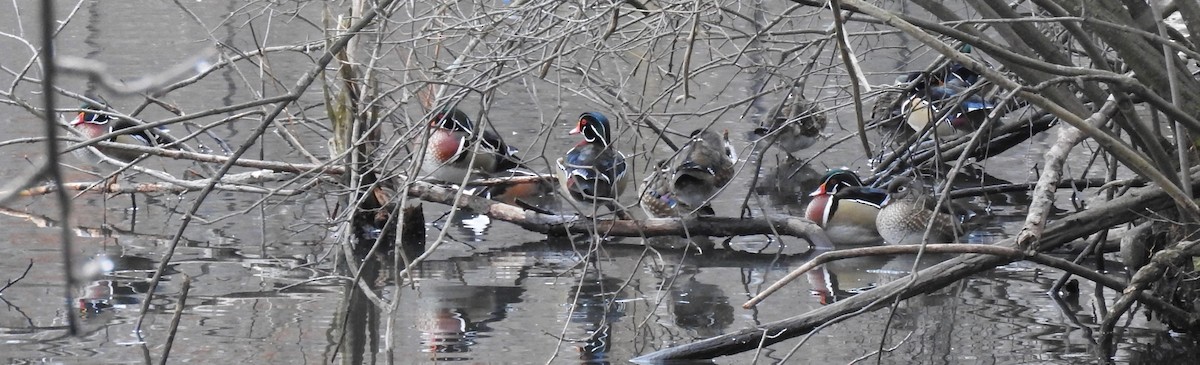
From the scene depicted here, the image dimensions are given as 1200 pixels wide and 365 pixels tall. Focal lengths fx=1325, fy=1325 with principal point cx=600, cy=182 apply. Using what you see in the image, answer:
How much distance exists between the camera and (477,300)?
5719 millimetres

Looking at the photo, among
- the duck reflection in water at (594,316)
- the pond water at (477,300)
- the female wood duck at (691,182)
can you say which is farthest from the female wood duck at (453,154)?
the duck reflection in water at (594,316)

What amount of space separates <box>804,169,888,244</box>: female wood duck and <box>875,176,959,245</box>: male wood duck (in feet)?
0.56

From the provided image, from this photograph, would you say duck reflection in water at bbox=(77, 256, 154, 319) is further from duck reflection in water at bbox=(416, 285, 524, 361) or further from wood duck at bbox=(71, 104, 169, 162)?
wood duck at bbox=(71, 104, 169, 162)

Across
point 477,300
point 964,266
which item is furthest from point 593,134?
point 964,266

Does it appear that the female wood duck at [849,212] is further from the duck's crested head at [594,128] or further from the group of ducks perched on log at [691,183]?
the duck's crested head at [594,128]

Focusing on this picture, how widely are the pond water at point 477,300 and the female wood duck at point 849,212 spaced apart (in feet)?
0.77

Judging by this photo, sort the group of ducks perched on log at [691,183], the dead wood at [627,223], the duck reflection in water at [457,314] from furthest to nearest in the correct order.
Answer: the group of ducks perched on log at [691,183] < the dead wood at [627,223] < the duck reflection in water at [457,314]

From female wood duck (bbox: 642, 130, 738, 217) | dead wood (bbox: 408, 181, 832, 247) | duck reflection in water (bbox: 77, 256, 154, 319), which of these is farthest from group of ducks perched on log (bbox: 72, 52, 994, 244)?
duck reflection in water (bbox: 77, 256, 154, 319)

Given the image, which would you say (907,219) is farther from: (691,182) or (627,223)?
(627,223)

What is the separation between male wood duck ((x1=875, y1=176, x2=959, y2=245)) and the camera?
6953 millimetres

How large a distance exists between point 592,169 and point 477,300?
132 centimetres

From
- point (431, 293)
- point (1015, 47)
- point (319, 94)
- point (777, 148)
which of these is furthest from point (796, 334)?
point (319, 94)

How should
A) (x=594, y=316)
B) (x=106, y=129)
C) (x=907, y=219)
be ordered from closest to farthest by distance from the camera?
(x=594, y=316) < (x=907, y=219) < (x=106, y=129)

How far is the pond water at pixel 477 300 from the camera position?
4859mm
